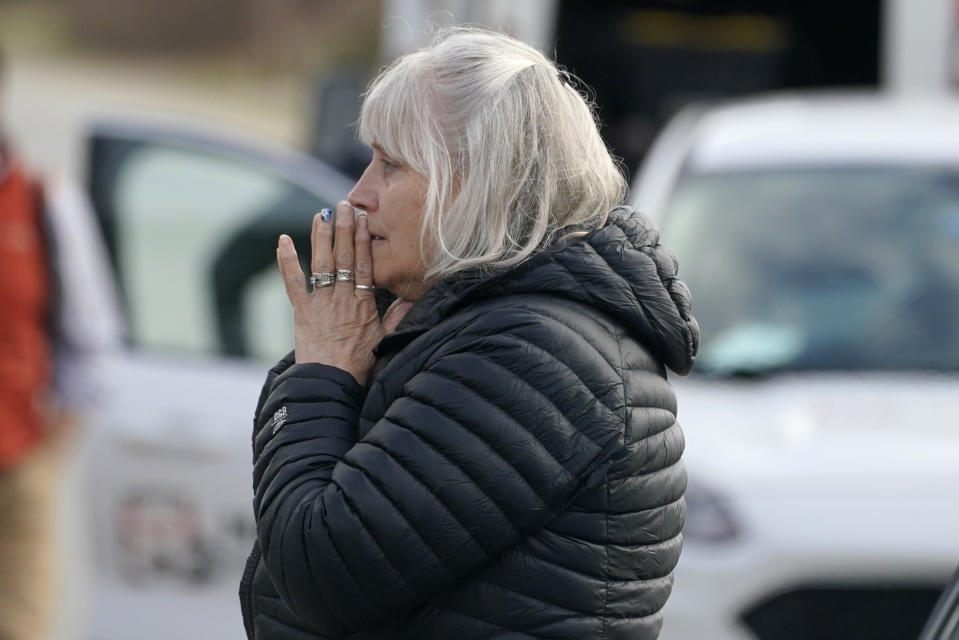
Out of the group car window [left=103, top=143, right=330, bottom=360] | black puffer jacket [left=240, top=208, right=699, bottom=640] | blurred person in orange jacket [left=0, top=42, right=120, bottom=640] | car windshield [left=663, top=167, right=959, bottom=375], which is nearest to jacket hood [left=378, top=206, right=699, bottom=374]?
black puffer jacket [left=240, top=208, right=699, bottom=640]

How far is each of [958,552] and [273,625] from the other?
2.15 m

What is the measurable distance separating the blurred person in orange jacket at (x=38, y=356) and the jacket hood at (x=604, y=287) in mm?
2694

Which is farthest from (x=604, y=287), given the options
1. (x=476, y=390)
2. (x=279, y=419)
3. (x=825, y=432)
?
(x=825, y=432)

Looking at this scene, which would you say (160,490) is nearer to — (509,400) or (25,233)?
(25,233)

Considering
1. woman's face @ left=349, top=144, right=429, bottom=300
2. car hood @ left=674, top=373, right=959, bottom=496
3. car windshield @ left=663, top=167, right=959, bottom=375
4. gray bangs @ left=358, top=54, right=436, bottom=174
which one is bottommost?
car hood @ left=674, top=373, right=959, bottom=496

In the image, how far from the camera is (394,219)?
2111mm

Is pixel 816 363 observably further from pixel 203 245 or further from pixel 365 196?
pixel 365 196

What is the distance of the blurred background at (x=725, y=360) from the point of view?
3.85m

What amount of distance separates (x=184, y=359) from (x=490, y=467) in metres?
3.21

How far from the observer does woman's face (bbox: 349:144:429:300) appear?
2.10m

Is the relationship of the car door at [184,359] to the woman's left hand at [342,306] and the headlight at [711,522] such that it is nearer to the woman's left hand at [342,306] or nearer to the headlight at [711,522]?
the headlight at [711,522]

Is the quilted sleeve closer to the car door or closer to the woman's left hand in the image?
the woman's left hand

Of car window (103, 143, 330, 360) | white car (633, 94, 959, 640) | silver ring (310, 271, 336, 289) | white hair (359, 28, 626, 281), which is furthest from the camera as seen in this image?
car window (103, 143, 330, 360)

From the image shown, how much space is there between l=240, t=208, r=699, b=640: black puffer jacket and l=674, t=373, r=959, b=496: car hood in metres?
1.87
